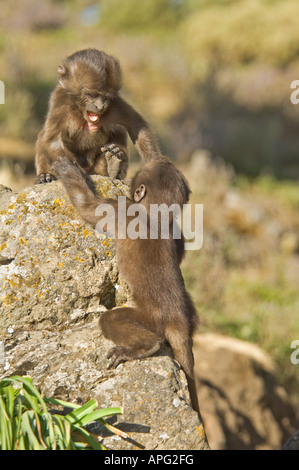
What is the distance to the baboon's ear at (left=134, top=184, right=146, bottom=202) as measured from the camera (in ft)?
12.9

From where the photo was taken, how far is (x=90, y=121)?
173 inches

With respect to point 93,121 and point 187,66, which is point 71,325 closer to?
point 93,121

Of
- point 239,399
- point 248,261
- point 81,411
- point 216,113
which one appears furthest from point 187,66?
point 81,411

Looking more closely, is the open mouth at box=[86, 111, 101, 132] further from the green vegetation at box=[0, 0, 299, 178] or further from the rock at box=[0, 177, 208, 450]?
the green vegetation at box=[0, 0, 299, 178]

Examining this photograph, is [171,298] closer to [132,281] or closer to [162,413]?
[132,281]

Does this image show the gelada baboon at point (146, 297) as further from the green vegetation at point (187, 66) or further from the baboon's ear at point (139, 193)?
the green vegetation at point (187, 66)

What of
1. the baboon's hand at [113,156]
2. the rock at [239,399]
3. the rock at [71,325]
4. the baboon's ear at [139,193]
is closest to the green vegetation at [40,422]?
the rock at [71,325]

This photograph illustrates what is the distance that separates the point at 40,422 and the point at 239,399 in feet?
14.1

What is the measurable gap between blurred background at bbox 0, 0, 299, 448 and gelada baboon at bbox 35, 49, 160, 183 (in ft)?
16.4

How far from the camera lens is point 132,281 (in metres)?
3.50

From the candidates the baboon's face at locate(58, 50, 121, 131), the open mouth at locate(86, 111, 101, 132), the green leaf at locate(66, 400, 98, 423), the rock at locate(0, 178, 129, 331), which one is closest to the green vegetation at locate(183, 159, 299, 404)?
the open mouth at locate(86, 111, 101, 132)

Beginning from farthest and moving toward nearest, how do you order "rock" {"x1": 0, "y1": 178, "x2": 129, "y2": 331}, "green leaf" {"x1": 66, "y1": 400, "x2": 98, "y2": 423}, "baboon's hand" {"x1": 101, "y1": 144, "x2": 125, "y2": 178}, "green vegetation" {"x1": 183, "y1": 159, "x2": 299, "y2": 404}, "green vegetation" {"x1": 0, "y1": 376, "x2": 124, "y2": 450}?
"green vegetation" {"x1": 183, "y1": 159, "x2": 299, "y2": 404} < "baboon's hand" {"x1": 101, "y1": 144, "x2": 125, "y2": 178} < "rock" {"x1": 0, "y1": 178, "x2": 129, "y2": 331} < "green leaf" {"x1": 66, "y1": 400, "x2": 98, "y2": 423} < "green vegetation" {"x1": 0, "y1": 376, "x2": 124, "y2": 450}
